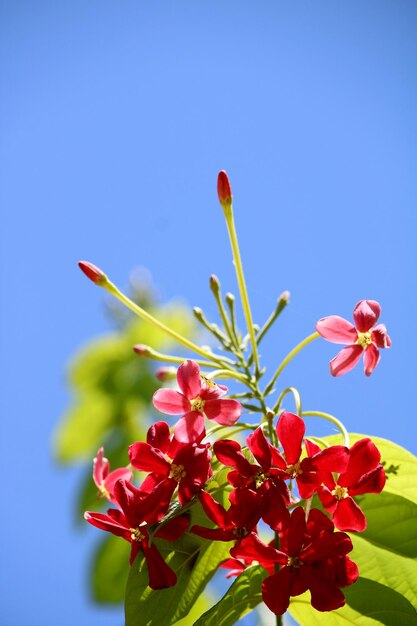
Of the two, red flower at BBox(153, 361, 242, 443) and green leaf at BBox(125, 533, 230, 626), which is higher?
red flower at BBox(153, 361, 242, 443)

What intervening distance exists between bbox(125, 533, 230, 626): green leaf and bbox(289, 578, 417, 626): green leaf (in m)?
0.19

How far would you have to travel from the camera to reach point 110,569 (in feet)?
11.6

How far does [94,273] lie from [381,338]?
79 cm

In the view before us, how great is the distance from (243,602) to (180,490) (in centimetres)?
30

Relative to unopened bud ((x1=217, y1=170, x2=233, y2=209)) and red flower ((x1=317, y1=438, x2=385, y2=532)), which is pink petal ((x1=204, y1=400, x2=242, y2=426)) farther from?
unopened bud ((x1=217, y1=170, x2=233, y2=209))

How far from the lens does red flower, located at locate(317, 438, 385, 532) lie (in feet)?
4.32

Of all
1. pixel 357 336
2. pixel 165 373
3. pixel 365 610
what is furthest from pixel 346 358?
pixel 165 373

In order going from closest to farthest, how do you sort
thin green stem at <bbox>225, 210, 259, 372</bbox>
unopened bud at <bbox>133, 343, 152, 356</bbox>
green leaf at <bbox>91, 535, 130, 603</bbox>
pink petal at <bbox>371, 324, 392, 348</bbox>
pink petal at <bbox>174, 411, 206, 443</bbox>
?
pink petal at <bbox>174, 411, 206, 443</bbox> < pink petal at <bbox>371, 324, 392, 348</bbox> < thin green stem at <bbox>225, 210, 259, 372</bbox> < unopened bud at <bbox>133, 343, 152, 356</bbox> < green leaf at <bbox>91, 535, 130, 603</bbox>

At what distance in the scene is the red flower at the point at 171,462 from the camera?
52.7 inches

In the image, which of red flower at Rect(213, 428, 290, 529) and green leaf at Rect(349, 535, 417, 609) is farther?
green leaf at Rect(349, 535, 417, 609)

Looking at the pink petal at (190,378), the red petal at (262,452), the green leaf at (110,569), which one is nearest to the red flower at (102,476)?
the pink petal at (190,378)

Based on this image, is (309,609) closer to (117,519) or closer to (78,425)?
(117,519)

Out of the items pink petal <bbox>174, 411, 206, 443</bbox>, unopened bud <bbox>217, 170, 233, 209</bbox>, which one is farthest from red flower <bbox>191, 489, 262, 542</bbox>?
unopened bud <bbox>217, 170, 233, 209</bbox>

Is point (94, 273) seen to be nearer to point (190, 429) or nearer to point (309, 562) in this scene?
point (190, 429)
